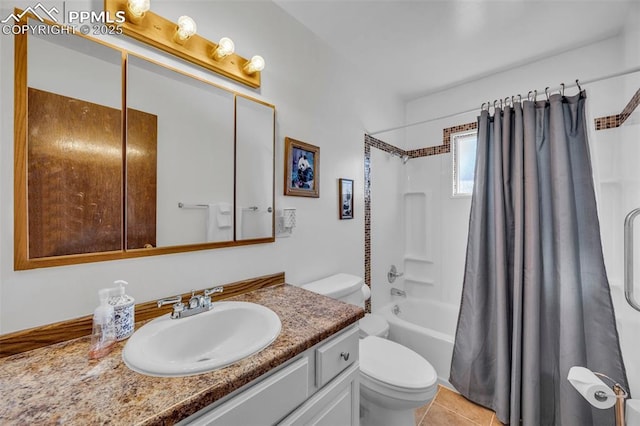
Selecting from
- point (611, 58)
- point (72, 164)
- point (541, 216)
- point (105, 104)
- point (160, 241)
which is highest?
point (611, 58)

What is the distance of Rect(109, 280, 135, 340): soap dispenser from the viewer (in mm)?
841

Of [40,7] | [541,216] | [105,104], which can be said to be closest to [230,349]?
[105,104]

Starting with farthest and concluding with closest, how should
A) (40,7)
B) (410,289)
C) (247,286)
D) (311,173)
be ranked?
(410,289) → (311,173) → (247,286) → (40,7)

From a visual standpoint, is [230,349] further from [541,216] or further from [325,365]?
[541,216]

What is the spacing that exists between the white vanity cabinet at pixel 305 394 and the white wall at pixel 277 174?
1.98 feet

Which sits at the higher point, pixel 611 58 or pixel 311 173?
pixel 611 58

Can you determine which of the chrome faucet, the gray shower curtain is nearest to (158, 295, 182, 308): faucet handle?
the chrome faucet

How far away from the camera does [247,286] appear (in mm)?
1328

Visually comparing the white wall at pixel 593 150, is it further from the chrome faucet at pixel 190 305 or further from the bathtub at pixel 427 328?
the chrome faucet at pixel 190 305

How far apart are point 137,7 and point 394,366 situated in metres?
2.02

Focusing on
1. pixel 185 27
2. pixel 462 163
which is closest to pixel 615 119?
pixel 462 163

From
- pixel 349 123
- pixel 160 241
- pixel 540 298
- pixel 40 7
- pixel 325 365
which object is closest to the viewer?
pixel 40 7

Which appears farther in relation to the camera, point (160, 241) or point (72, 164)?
point (160, 241)

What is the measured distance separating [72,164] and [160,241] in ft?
1.28
